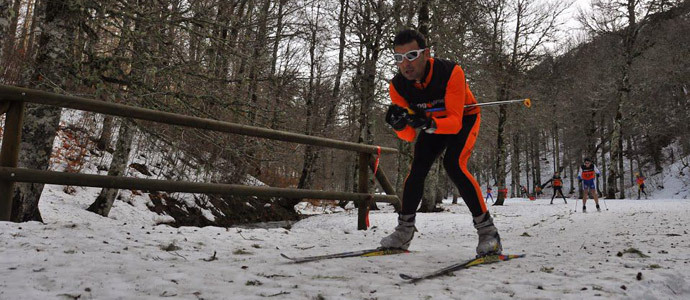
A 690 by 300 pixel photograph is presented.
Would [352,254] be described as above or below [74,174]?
below

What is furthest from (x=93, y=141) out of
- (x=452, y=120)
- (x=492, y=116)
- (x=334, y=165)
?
(x=334, y=165)

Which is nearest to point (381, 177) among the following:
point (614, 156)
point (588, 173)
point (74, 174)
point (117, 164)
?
point (74, 174)

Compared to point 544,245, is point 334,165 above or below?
above

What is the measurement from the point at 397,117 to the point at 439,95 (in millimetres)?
404

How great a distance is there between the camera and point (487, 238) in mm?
3412

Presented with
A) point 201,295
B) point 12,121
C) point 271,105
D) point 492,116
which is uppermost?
point 492,116

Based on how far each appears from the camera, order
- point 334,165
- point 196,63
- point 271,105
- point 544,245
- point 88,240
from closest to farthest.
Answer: point 88,240, point 544,245, point 196,63, point 271,105, point 334,165

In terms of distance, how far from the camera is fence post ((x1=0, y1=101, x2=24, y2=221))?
3268 millimetres

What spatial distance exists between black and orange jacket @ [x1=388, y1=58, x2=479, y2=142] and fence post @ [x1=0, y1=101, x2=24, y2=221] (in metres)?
3.11

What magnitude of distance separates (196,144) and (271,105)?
1205 mm

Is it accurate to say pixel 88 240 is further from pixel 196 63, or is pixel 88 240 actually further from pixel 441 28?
pixel 441 28

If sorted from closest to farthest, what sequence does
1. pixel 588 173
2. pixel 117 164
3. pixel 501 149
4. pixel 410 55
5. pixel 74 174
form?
pixel 74 174 → pixel 410 55 → pixel 117 164 → pixel 588 173 → pixel 501 149

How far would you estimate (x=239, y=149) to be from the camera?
5758mm

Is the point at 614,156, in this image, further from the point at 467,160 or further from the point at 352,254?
the point at 352,254
